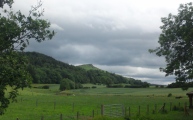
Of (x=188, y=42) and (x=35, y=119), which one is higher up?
(x=188, y=42)

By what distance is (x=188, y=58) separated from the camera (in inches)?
1388

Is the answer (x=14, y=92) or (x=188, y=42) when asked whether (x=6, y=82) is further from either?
(x=188, y=42)

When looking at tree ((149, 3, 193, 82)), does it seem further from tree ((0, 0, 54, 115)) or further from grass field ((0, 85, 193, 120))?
tree ((0, 0, 54, 115))

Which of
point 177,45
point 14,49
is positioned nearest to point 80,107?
point 177,45

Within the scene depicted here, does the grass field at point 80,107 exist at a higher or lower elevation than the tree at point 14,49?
lower

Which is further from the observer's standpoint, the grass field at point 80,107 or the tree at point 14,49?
the grass field at point 80,107

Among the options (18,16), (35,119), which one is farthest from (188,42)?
(18,16)

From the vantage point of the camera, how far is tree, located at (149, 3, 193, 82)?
111ft

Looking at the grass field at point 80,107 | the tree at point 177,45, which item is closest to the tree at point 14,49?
the grass field at point 80,107

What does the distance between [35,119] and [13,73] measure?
65.5ft

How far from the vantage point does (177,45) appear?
3584 cm

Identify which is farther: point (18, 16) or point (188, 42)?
point (188, 42)

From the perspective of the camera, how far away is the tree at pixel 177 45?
111 ft

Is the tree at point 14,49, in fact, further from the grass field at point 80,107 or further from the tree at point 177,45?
the tree at point 177,45
